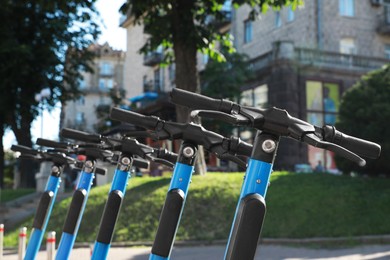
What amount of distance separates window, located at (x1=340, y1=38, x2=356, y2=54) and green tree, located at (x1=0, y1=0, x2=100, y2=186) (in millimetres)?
13339

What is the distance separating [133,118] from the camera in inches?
139

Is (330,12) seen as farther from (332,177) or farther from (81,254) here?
(81,254)

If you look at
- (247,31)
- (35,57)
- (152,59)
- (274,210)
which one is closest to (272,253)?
(274,210)

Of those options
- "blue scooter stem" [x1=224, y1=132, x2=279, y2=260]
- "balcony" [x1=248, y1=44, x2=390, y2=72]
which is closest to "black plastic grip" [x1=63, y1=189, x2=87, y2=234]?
"blue scooter stem" [x1=224, y1=132, x2=279, y2=260]

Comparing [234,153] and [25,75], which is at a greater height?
[25,75]

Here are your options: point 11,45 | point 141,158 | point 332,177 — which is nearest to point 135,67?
point 11,45

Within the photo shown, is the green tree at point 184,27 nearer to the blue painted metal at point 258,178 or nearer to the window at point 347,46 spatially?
the blue painted metal at point 258,178

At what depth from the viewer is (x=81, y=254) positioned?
36.0 ft

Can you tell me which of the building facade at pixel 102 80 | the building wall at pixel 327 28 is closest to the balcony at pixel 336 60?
the building wall at pixel 327 28

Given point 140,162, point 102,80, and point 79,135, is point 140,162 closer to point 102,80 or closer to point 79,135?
point 79,135

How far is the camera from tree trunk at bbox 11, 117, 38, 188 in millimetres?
25656

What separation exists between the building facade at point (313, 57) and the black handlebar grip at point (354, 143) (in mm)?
22981

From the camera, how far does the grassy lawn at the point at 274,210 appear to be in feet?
37.4

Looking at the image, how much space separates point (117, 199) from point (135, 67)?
1836 inches
